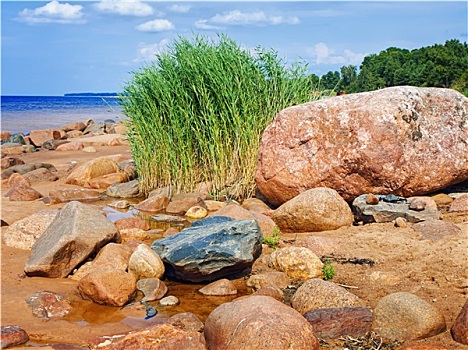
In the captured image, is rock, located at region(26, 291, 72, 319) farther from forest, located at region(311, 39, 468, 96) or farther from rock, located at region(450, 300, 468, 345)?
forest, located at region(311, 39, 468, 96)

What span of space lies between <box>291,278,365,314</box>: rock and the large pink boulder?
127 inches

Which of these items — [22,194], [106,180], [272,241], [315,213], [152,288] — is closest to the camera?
[152,288]

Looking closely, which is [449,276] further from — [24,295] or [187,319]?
[24,295]

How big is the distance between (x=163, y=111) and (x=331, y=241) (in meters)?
4.68

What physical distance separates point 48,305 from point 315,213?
3.55m

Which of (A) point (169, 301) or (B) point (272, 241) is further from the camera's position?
(B) point (272, 241)

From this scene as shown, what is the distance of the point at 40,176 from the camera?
1217cm

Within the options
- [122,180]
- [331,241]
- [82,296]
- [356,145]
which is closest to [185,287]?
[82,296]

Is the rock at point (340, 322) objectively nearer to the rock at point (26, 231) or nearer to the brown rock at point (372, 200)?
the brown rock at point (372, 200)

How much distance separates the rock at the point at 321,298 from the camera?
4.74 m

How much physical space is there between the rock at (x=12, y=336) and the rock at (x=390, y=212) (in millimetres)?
4553

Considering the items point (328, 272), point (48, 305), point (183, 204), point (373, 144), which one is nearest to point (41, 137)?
point (183, 204)

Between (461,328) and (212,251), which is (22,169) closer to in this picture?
(212,251)

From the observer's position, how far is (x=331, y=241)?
657 cm
